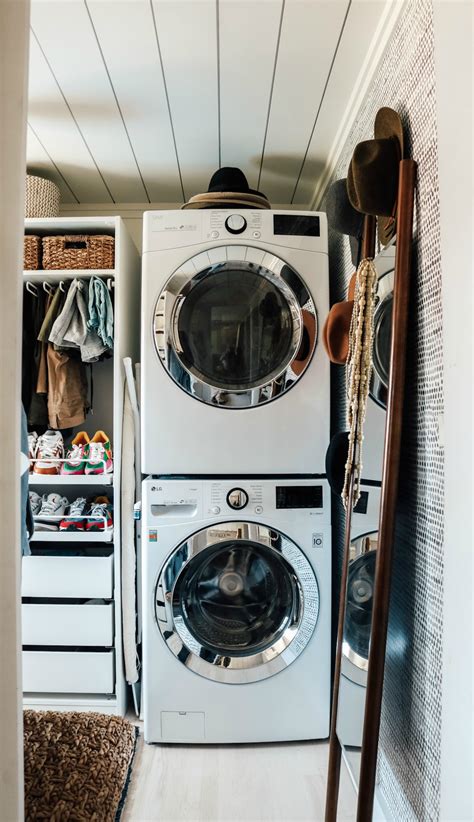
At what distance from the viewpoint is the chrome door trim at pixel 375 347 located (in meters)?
1.31

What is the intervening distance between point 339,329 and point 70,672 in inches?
65.4

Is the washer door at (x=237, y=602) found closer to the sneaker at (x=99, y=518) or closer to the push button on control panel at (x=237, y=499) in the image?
the push button on control panel at (x=237, y=499)

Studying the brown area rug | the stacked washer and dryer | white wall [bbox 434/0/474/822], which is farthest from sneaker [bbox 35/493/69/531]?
white wall [bbox 434/0/474/822]

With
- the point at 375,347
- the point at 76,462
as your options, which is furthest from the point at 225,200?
the point at 76,462

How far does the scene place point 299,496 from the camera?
190 centimetres

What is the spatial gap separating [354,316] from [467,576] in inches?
31.9

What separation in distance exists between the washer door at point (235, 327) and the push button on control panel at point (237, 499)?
0.31 m

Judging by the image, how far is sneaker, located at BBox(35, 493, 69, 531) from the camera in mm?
2135

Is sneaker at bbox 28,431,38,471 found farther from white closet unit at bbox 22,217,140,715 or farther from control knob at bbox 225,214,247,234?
control knob at bbox 225,214,247,234

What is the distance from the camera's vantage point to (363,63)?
1.63 meters

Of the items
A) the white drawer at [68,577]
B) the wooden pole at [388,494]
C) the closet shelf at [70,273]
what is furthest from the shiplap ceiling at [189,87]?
the white drawer at [68,577]

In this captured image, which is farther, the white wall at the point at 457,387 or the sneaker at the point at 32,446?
the sneaker at the point at 32,446

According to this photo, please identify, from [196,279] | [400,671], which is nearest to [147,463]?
[196,279]

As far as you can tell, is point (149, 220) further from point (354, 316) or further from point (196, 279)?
point (354, 316)
